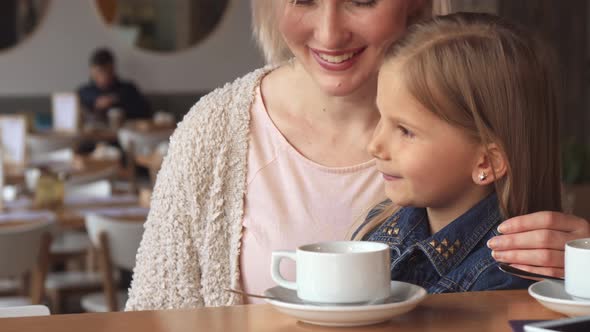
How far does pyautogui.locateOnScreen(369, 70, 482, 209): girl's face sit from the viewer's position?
4.88 ft

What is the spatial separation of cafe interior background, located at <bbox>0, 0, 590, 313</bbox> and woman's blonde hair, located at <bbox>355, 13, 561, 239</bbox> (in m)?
2.71

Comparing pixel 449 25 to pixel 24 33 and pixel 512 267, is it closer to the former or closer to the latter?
pixel 512 267

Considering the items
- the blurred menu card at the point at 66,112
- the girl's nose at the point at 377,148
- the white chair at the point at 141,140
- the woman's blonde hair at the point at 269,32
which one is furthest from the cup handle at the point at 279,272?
the blurred menu card at the point at 66,112

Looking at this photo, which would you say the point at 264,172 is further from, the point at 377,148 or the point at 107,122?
the point at 107,122

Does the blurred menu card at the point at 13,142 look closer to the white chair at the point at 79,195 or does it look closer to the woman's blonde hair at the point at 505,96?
the white chair at the point at 79,195

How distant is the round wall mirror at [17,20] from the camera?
1065 cm

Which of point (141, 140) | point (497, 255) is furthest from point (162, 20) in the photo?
point (497, 255)

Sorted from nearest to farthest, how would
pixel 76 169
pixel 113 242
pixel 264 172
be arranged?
pixel 264 172 < pixel 113 242 < pixel 76 169

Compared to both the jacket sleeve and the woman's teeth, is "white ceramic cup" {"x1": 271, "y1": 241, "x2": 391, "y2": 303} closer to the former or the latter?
the woman's teeth

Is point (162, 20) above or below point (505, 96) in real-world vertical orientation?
above

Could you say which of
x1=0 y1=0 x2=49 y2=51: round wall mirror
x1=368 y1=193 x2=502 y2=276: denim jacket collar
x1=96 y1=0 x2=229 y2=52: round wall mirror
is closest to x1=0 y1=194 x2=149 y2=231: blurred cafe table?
x1=368 y1=193 x2=502 y2=276: denim jacket collar

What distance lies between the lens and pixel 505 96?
1.49 meters

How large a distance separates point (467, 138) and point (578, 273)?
0.48 meters

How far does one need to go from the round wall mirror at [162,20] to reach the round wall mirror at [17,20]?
2.17 ft
